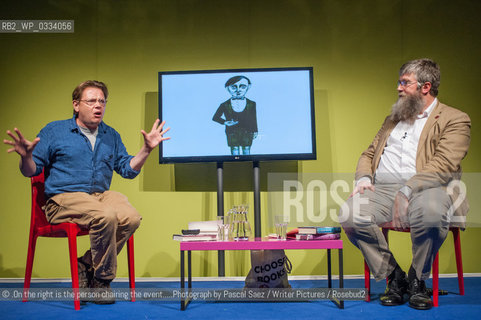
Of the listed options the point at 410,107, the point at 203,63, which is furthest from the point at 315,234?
the point at 203,63

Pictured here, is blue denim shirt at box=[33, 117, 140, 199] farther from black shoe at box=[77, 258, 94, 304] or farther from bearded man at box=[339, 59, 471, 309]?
bearded man at box=[339, 59, 471, 309]

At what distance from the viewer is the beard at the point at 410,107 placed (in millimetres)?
2949

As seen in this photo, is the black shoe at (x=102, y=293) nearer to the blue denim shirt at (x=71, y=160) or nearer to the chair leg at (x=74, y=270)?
the chair leg at (x=74, y=270)

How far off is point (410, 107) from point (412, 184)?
574mm

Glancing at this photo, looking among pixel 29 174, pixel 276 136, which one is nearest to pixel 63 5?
pixel 29 174

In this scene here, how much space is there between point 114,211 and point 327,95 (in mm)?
2048

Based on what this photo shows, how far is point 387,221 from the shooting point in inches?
110

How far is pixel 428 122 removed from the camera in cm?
285

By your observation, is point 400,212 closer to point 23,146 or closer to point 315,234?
point 315,234

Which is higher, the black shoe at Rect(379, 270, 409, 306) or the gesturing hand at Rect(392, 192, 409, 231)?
the gesturing hand at Rect(392, 192, 409, 231)

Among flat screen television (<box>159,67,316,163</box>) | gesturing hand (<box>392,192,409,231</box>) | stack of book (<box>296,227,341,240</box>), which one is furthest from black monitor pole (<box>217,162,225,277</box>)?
gesturing hand (<box>392,192,409,231</box>)

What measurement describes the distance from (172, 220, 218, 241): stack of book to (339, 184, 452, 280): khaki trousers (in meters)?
0.78

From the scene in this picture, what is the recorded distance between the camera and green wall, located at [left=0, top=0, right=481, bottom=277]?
3.79 metres

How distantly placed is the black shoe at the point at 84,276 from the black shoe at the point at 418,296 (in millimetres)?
1855
